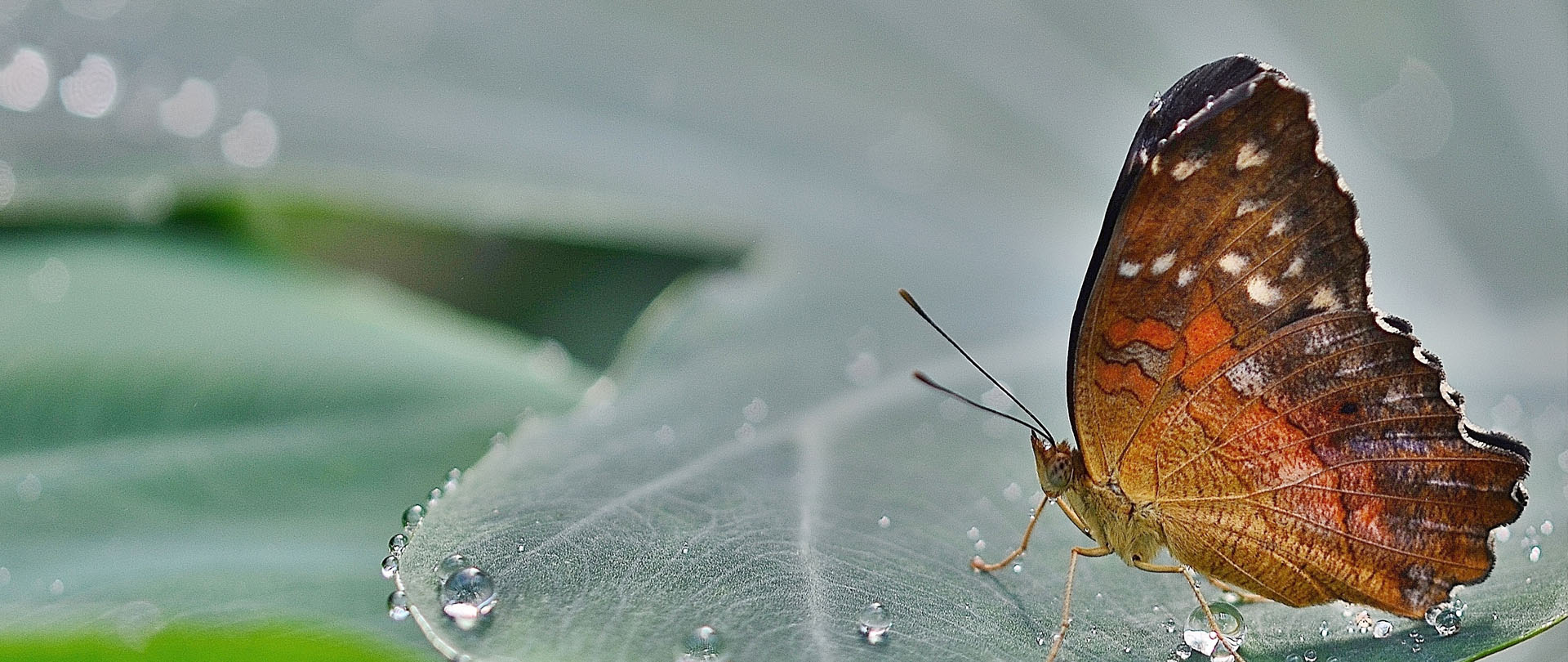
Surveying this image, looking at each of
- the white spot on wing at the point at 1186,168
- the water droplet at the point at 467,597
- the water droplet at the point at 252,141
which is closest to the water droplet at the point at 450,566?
the water droplet at the point at 467,597

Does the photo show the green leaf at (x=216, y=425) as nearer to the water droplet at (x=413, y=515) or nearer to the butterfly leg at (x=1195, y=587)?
the water droplet at (x=413, y=515)

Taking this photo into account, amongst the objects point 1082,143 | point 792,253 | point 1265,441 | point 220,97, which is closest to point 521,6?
point 220,97

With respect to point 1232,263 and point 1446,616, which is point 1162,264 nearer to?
point 1232,263

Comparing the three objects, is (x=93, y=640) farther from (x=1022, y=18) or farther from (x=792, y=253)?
(x=1022, y=18)

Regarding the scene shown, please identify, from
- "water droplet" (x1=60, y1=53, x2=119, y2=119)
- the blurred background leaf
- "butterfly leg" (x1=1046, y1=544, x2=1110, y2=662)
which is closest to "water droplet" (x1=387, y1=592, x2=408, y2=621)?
the blurred background leaf

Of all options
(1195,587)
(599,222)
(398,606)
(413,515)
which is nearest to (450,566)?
(398,606)

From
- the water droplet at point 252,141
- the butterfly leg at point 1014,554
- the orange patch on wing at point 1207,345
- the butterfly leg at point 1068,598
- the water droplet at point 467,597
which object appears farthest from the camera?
the water droplet at point 252,141
